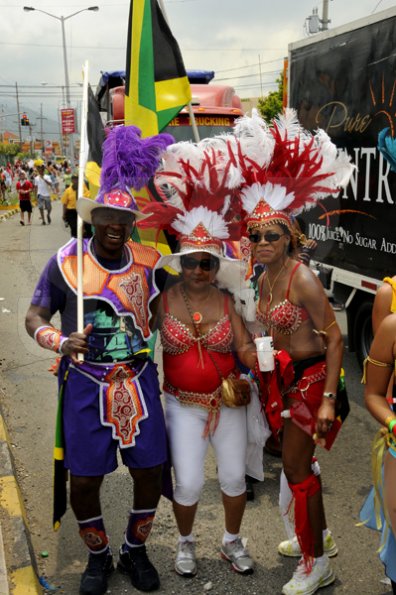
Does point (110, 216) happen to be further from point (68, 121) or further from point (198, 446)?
point (68, 121)

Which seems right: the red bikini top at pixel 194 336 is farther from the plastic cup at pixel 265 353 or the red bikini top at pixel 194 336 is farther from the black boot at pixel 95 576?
the black boot at pixel 95 576

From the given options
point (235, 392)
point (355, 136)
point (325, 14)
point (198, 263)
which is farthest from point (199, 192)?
point (325, 14)

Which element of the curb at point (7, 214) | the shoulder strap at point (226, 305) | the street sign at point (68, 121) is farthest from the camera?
the street sign at point (68, 121)

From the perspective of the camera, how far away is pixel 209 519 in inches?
145

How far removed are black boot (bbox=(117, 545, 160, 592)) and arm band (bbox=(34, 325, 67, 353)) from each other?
1118 mm

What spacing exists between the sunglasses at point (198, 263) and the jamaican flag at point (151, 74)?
1.17m

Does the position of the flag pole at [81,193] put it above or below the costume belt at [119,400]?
above

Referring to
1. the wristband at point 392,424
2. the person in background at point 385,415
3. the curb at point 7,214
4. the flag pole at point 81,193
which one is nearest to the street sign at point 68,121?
the curb at point 7,214

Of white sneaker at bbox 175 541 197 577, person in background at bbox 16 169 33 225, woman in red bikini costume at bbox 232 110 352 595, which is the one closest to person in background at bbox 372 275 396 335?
woman in red bikini costume at bbox 232 110 352 595

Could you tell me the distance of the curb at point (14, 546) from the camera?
2.92 meters

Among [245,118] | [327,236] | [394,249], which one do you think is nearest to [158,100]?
[245,118]

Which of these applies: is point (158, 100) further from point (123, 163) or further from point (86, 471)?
point (86, 471)

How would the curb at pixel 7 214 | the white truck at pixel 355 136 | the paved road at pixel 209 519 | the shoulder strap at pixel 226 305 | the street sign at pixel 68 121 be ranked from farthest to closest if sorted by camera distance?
the street sign at pixel 68 121
the curb at pixel 7 214
the white truck at pixel 355 136
the paved road at pixel 209 519
the shoulder strap at pixel 226 305

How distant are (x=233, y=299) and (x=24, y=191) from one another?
17053 mm
